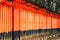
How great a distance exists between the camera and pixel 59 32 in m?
10.1

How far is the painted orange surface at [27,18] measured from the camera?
22.8 feet

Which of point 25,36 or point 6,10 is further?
point 25,36

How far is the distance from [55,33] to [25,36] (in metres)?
2.25

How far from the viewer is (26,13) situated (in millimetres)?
7961

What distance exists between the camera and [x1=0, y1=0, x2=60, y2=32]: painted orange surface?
6.95m

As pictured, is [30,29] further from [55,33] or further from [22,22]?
[55,33]

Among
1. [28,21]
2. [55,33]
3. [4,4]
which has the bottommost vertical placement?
[55,33]

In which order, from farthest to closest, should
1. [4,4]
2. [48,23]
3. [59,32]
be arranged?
[59,32], [48,23], [4,4]

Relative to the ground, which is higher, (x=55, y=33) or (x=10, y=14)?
(x=10, y=14)

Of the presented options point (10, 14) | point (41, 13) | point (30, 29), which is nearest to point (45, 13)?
point (41, 13)

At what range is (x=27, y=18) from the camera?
26.2ft

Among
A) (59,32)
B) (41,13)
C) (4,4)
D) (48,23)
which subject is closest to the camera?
(4,4)

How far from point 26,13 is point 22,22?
0.40 m

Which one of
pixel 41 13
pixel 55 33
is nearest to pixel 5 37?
pixel 41 13
